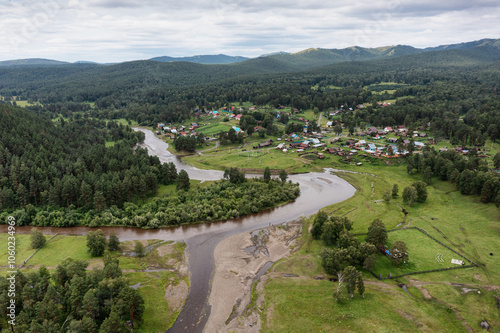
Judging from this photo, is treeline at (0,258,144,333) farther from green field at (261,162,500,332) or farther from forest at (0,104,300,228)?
forest at (0,104,300,228)

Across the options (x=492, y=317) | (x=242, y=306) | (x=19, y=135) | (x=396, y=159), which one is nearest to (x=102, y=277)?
(x=242, y=306)

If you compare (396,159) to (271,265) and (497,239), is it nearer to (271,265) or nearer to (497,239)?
(497,239)

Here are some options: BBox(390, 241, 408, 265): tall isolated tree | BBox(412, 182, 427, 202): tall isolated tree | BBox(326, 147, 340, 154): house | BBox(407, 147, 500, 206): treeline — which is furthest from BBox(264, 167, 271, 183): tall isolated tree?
BBox(407, 147, 500, 206): treeline

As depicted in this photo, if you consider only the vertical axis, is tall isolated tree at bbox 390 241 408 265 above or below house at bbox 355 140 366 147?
below

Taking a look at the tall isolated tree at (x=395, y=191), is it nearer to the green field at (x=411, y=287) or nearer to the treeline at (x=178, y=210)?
the green field at (x=411, y=287)

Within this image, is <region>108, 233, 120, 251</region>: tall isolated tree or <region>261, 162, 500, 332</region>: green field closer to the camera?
<region>261, 162, 500, 332</region>: green field

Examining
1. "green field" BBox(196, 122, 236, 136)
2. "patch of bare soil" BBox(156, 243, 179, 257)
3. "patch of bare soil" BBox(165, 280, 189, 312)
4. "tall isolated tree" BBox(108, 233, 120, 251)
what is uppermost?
"green field" BBox(196, 122, 236, 136)

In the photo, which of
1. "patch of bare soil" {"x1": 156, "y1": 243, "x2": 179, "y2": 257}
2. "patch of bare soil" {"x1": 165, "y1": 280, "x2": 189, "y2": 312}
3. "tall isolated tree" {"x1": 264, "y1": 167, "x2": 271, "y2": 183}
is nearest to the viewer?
"patch of bare soil" {"x1": 165, "y1": 280, "x2": 189, "y2": 312}

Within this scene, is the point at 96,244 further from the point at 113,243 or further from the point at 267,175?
the point at 267,175
